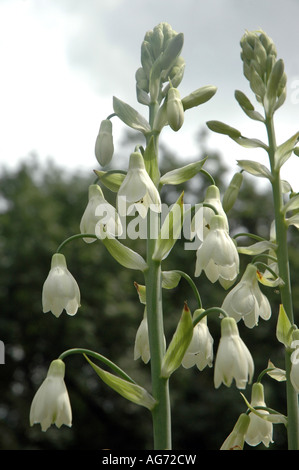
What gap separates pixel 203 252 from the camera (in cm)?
200

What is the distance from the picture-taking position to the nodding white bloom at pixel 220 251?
1957 millimetres

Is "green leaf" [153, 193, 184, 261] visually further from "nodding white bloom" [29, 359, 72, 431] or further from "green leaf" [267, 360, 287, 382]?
"green leaf" [267, 360, 287, 382]

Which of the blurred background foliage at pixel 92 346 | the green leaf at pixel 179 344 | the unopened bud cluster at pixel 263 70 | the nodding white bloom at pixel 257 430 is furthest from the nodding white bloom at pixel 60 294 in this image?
the blurred background foliage at pixel 92 346

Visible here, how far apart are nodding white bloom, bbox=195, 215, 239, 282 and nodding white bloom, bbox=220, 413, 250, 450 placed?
0.48 meters

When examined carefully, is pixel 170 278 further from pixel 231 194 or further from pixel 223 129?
pixel 223 129

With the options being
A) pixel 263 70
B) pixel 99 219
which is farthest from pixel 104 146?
pixel 263 70

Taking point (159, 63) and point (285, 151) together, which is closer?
point (159, 63)

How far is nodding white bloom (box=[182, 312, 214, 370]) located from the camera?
2.12 metres

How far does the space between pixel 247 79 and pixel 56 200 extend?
1964cm

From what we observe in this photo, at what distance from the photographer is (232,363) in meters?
1.83

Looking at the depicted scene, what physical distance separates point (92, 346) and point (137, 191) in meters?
15.8

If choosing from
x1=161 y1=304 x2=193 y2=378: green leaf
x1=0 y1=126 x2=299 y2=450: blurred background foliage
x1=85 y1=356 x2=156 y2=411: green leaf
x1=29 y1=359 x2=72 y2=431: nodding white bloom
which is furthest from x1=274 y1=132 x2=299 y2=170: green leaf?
x1=0 y1=126 x2=299 y2=450: blurred background foliage

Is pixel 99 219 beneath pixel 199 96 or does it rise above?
beneath
